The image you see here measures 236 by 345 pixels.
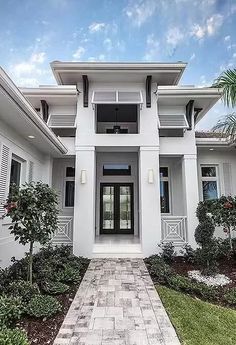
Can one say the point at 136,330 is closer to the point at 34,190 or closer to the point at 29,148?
the point at 34,190

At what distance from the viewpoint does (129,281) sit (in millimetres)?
6141

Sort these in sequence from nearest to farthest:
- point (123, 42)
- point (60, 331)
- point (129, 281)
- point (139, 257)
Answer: point (60, 331) < point (129, 281) < point (139, 257) < point (123, 42)

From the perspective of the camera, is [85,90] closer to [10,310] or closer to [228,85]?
[228,85]


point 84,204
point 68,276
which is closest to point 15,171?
point 84,204

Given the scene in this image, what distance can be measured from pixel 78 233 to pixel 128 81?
20.1 feet

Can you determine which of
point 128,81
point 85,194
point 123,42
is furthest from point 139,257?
point 123,42

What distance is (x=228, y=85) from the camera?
679cm

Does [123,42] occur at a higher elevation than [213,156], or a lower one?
higher

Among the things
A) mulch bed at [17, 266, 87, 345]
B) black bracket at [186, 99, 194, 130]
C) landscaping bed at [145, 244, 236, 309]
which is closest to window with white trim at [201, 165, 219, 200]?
black bracket at [186, 99, 194, 130]

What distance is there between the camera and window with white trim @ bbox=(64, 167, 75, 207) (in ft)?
37.0

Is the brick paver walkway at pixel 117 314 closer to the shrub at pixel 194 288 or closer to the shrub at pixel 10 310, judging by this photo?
the shrub at pixel 194 288

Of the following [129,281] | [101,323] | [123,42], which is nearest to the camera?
[101,323]

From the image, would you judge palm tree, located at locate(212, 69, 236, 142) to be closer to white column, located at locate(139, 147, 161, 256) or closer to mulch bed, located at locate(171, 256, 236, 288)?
white column, located at locate(139, 147, 161, 256)

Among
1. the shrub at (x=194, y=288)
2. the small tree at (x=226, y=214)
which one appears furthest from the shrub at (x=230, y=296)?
the small tree at (x=226, y=214)
